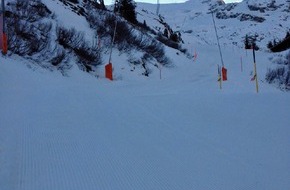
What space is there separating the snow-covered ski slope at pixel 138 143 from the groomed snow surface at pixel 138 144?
0.4 inches

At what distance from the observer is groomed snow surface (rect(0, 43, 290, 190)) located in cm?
305

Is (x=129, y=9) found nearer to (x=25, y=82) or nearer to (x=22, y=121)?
(x=25, y=82)

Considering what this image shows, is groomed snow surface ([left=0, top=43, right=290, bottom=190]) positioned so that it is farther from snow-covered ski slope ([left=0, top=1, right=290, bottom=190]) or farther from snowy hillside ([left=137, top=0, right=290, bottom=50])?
snowy hillside ([left=137, top=0, right=290, bottom=50])

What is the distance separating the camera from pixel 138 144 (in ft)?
13.7

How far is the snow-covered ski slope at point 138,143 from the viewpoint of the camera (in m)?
3.06

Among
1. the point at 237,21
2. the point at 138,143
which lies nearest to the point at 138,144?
the point at 138,143

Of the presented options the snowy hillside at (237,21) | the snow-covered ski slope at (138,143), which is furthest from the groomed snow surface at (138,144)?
the snowy hillside at (237,21)

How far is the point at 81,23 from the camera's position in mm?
19422

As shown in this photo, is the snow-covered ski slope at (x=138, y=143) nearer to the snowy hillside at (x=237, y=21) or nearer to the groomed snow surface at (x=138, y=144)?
the groomed snow surface at (x=138, y=144)

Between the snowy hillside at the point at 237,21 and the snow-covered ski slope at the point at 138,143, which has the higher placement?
the snowy hillside at the point at 237,21

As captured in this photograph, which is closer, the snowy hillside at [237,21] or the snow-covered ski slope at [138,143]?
the snow-covered ski slope at [138,143]

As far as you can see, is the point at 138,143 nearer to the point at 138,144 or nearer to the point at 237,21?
the point at 138,144

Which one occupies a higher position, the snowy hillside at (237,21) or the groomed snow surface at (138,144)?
the snowy hillside at (237,21)

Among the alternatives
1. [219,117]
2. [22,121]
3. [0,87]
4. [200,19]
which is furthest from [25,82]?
[200,19]
